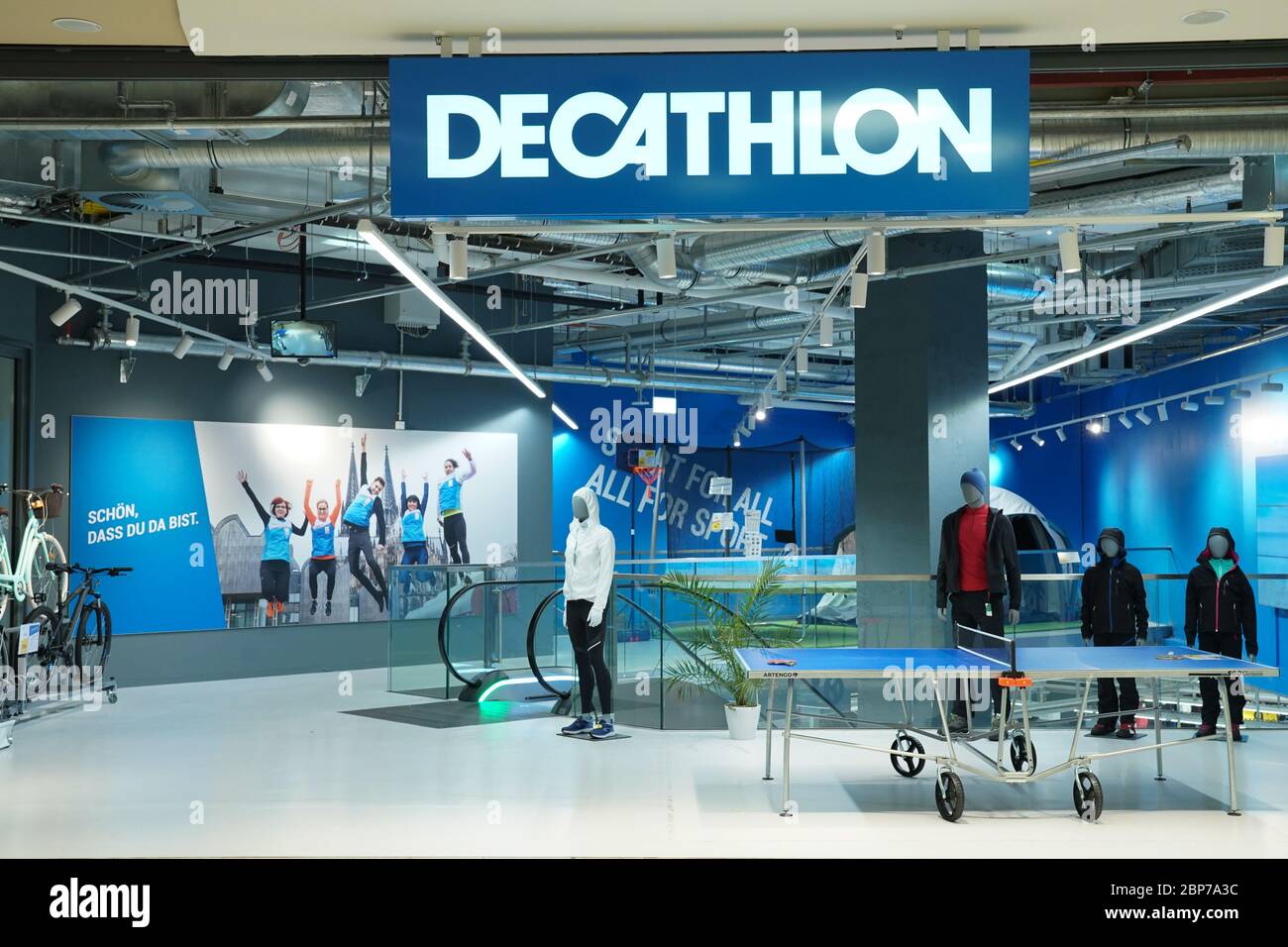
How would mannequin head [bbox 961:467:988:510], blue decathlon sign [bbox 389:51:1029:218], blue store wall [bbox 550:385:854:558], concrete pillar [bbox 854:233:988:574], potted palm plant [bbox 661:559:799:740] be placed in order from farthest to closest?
blue store wall [bbox 550:385:854:558] < concrete pillar [bbox 854:233:988:574] < potted palm plant [bbox 661:559:799:740] < mannequin head [bbox 961:467:988:510] < blue decathlon sign [bbox 389:51:1029:218]

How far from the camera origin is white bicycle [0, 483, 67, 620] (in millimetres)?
A: 9848

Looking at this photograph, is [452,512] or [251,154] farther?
[452,512]

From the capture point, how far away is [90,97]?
23.5 feet

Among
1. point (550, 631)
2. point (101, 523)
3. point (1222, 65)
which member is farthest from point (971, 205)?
point (101, 523)

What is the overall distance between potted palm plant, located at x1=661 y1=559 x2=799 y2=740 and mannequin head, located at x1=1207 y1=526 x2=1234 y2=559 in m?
3.10

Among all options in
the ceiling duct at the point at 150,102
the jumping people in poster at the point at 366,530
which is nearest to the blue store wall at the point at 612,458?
the jumping people in poster at the point at 366,530

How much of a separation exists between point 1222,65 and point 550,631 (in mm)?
7815

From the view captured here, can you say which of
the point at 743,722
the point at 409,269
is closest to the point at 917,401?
the point at 743,722

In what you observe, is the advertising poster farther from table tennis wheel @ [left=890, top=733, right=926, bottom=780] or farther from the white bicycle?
table tennis wheel @ [left=890, top=733, right=926, bottom=780]

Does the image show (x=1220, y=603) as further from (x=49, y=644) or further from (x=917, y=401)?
(x=49, y=644)

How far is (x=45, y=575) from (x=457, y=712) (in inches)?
→ 159

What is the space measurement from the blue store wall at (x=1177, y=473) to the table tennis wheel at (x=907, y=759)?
5434mm

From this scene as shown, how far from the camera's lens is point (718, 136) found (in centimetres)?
457

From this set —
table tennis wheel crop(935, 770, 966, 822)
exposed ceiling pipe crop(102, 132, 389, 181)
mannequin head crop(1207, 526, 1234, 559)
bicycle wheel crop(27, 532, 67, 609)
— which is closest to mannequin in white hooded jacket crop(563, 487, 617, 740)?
exposed ceiling pipe crop(102, 132, 389, 181)
